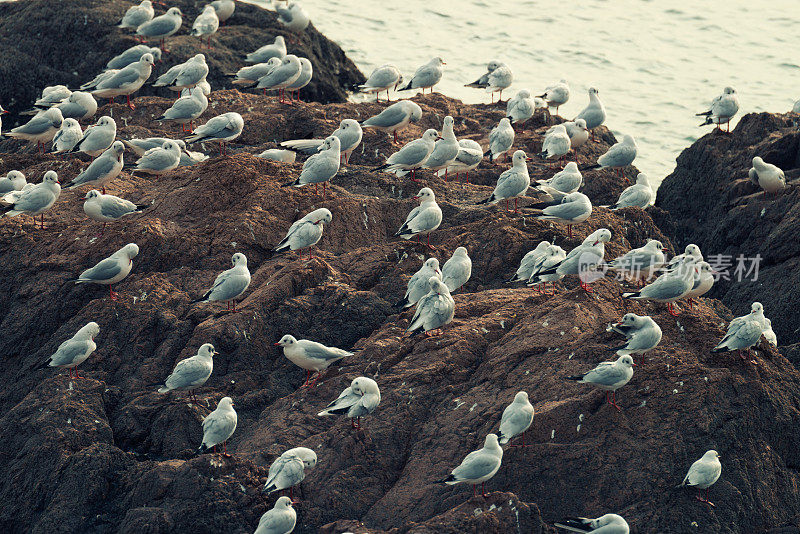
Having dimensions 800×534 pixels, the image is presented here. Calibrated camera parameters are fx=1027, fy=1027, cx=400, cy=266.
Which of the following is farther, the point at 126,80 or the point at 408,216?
the point at 126,80

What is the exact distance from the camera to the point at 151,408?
1271 centimetres

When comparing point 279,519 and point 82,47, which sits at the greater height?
point 279,519

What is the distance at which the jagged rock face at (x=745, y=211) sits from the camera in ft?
58.2

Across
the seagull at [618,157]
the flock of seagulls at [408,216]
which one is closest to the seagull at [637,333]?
the flock of seagulls at [408,216]

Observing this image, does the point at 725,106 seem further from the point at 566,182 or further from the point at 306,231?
the point at 306,231

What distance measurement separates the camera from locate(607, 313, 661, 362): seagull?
12.1 metres

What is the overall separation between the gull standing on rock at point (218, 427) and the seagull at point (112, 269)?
3177mm

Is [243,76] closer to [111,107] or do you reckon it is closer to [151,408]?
[111,107]

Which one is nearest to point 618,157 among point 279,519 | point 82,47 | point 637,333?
point 637,333

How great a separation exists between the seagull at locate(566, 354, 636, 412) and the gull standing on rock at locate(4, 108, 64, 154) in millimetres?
12486

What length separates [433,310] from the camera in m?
13.0

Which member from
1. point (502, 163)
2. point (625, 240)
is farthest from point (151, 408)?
point (502, 163)

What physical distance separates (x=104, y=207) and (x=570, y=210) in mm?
7097

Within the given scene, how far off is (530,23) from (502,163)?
20.9 meters
